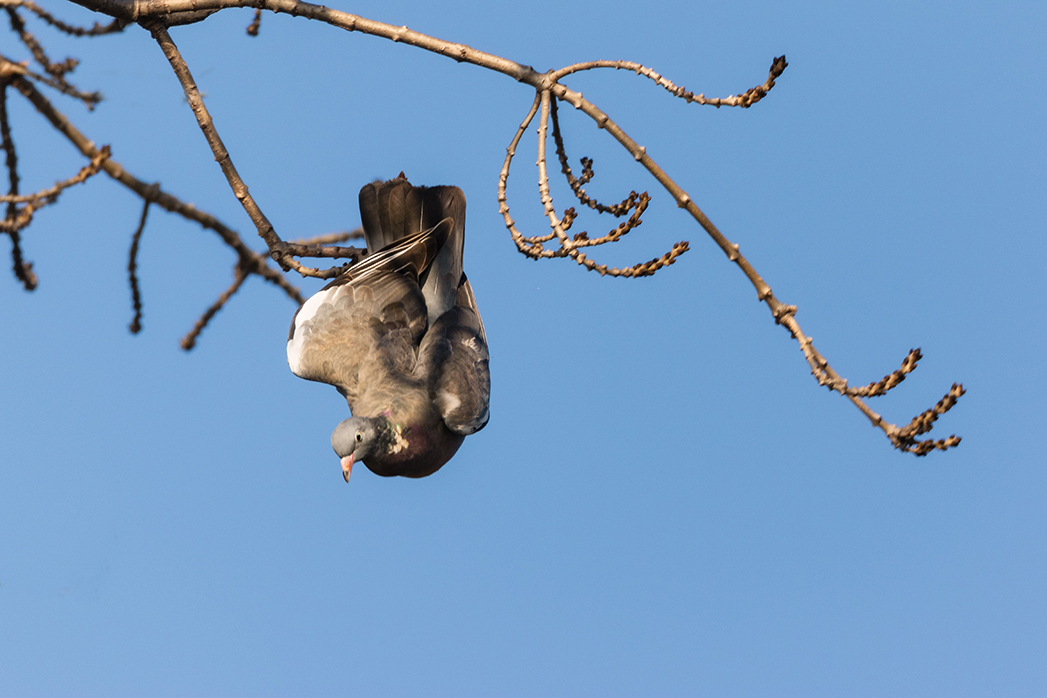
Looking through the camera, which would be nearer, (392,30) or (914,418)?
(914,418)

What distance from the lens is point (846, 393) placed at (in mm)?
3467

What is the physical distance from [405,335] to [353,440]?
107 cm

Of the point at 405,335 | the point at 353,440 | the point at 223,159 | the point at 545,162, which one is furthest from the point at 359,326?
the point at 545,162

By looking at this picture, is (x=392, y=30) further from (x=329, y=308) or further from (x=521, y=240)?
(x=329, y=308)

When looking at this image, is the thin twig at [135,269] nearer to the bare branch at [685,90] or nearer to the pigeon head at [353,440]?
the pigeon head at [353,440]

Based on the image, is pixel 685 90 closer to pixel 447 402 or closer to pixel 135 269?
pixel 447 402

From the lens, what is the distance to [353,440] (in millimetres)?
4508

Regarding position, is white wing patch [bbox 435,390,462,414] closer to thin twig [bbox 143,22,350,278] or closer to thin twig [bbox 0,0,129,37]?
thin twig [bbox 143,22,350,278]

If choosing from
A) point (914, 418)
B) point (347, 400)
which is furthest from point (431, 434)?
point (914, 418)

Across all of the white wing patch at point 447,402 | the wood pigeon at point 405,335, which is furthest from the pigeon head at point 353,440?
the white wing patch at point 447,402

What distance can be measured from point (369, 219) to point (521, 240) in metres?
1.88

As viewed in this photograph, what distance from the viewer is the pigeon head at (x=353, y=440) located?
450 cm

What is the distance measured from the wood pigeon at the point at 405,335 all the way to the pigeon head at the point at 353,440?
0.04 metres

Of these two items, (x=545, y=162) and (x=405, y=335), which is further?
(x=405, y=335)
